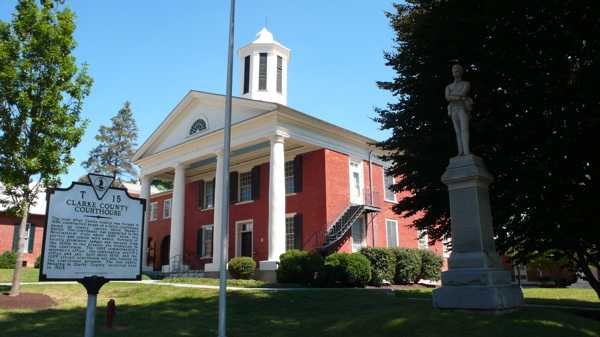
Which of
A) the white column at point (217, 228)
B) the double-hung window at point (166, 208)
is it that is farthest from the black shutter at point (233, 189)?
the double-hung window at point (166, 208)

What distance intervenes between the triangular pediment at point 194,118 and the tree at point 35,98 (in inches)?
406

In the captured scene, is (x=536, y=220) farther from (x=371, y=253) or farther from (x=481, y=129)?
(x=371, y=253)

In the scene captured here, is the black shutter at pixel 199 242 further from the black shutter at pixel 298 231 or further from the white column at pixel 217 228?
the black shutter at pixel 298 231

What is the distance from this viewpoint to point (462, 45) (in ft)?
39.2

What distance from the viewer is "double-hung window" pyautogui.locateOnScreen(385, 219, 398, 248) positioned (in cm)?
2850

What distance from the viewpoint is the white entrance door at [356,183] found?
26.9 m

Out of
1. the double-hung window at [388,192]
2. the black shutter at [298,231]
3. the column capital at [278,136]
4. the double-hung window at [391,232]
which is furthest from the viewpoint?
the double-hung window at [388,192]

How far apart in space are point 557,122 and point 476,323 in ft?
16.0

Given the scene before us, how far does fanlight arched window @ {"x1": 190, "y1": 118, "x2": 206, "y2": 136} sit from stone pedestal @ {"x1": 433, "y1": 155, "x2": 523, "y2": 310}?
20.6 m

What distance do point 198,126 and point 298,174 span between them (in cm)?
707

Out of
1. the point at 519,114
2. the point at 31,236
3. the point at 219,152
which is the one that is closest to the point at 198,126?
the point at 219,152

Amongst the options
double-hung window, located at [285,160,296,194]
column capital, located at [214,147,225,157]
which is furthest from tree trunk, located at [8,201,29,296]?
double-hung window, located at [285,160,296,194]

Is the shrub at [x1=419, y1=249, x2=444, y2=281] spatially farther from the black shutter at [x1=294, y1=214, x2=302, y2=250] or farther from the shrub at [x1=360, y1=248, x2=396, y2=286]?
the black shutter at [x1=294, y1=214, x2=302, y2=250]

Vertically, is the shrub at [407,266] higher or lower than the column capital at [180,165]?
lower
